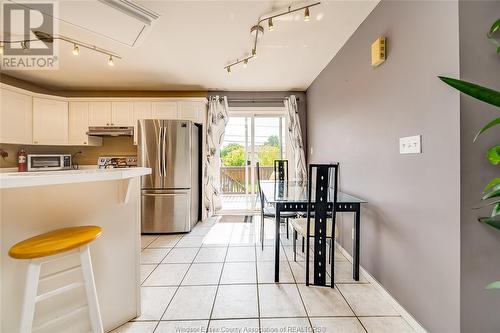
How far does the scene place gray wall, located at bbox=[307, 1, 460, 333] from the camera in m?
1.21

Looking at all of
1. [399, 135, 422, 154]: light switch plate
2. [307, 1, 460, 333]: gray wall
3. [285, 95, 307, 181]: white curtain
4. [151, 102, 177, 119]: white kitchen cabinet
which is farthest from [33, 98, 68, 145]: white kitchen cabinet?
[399, 135, 422, 154]: light switch plate

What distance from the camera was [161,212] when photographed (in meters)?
3.42

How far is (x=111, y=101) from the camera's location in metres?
3.95

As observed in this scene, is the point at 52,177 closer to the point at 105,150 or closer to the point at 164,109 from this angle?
the point at 164,109

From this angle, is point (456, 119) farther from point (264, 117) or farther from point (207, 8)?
point (264, 117)

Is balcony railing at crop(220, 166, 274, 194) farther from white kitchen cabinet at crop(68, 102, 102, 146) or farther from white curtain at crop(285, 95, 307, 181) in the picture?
white kitchen cabinet at crop(68, 102, 102, 146)

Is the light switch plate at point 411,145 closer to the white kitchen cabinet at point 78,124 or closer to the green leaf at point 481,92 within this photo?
the green leaf at point 481,92

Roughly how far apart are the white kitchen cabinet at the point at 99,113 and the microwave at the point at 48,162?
0.76m

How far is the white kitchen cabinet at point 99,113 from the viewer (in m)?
3.94

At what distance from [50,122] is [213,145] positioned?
109 inches

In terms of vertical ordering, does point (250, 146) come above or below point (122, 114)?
below

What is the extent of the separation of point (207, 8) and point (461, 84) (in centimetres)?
195

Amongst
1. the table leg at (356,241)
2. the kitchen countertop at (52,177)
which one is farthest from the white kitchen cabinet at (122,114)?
the table leg at (356,241)
